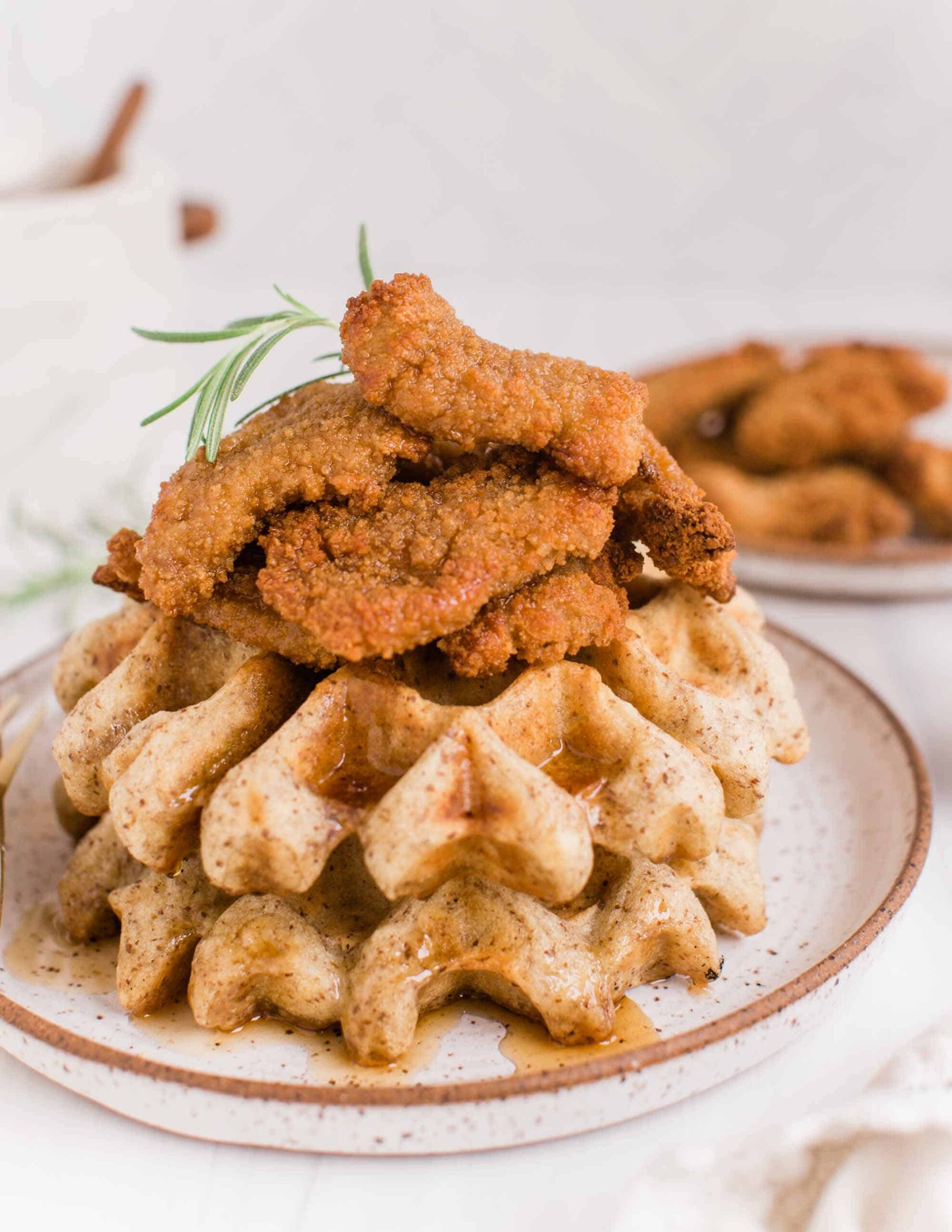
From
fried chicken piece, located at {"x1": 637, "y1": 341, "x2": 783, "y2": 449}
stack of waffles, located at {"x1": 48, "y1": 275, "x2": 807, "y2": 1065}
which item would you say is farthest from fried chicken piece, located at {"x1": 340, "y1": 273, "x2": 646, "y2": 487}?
fried chicken piece, located at {"x1": 637, "y1": 341, "x2": 783, "y2": 449}

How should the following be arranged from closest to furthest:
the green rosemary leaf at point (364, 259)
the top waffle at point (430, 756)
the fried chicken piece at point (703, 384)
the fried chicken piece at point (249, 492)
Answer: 1. the top waffle at point (430, 756)
2. the fried chicken piece at point (249, 492)
3. the green rosemary leaf at point (364, 259)
4. the fried chicken piece at point (703, 384)

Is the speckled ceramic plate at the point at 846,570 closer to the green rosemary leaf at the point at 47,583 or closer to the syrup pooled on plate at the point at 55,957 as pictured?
the green rosemary leaf at the point at 47,583

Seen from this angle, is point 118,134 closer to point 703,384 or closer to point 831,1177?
point 703,384

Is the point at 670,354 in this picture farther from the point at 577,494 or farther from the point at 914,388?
the point at 577,494

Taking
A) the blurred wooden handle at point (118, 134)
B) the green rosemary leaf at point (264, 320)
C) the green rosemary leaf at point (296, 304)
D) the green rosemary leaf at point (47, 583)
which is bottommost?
the green rosemary leaf at point (47, 583)

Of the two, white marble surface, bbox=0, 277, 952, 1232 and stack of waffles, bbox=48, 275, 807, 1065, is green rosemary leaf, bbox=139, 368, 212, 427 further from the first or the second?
white marble surface, bbox=0, 277, 952, 1232

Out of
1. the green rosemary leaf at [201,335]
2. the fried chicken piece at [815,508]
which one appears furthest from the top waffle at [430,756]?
the fried chicken piece at [815,508]

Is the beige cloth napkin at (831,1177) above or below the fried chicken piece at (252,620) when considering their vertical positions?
below

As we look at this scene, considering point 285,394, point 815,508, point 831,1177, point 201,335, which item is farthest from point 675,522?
point 815,508

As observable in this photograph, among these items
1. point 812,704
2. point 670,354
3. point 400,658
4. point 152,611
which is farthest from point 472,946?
point 670,354
